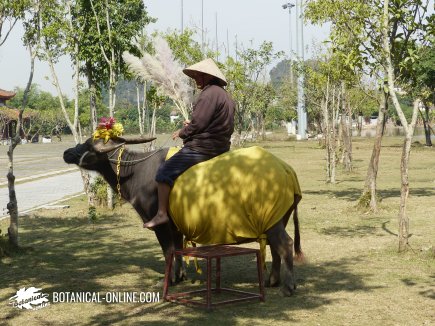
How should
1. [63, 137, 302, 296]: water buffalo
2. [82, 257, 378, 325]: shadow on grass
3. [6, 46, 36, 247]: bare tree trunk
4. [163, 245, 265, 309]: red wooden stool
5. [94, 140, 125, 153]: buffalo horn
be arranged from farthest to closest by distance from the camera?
[6, 46, 36, 247]: bare tree trunk
[94, 140, 125, 153]: buffalo horn
[63, 137, 302, 296]: water buffalo
[163, 245, 265, 309]: red wooden stool
[82, 257, 378, 325]: shadow on grass

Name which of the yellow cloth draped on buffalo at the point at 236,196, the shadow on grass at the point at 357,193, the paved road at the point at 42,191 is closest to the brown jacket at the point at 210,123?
the yellow cloth draped on buffalo at the point at 236,196

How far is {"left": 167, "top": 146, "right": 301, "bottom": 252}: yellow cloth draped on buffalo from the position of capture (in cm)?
802

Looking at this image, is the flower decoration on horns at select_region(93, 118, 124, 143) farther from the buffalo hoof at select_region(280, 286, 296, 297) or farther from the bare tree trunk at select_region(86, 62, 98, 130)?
the bare tree trunk at select_region(86, 62, 98, 130)

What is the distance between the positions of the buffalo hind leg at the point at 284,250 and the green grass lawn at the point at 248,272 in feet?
0.47

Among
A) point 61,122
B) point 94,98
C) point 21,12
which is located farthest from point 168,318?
point 61,122

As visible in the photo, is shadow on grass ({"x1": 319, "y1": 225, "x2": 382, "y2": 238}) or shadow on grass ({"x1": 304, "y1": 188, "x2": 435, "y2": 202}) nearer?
shadow on grass ({"x1": 319, "y1": 225, "x2": 382, "y2": 238})

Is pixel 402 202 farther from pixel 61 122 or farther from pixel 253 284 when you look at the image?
pixel 61 122

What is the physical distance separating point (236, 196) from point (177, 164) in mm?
942

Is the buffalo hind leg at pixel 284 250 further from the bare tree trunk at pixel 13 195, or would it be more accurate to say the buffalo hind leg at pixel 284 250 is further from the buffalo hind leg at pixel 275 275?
the bare tree trunk at pixel 13 195

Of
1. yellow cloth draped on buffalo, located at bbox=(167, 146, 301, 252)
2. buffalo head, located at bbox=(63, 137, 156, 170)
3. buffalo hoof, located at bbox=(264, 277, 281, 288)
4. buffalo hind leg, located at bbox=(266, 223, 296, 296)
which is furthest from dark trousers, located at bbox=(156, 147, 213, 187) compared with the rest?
buffalo hoof, located at bbox=(264, 277, 281, 288)

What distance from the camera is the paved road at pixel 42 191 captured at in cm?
1950

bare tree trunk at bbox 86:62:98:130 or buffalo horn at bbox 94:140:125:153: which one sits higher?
bare tree trunk at bbox 86:62:98:130

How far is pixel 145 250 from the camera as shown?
1192 cm

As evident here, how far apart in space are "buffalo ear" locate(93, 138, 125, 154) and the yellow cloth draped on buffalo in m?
1.41
